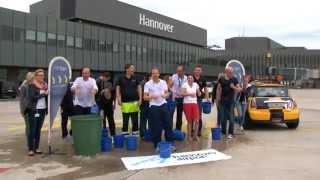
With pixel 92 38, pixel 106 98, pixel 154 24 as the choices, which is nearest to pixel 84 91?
pixel 106 98

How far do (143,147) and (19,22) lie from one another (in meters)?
47.0

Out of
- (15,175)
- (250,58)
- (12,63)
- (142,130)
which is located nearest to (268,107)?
(142,130)

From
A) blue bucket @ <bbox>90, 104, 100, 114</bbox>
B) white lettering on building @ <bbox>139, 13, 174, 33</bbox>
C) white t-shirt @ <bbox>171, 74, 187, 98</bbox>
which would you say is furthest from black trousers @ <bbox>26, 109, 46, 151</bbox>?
white lettering on building @ <bbox>139, 13, 174, 33</bbox>

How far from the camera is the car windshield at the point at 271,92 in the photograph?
1669 centimetres

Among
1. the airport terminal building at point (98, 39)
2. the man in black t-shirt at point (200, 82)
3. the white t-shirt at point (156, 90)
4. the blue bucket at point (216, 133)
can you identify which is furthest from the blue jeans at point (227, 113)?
the airport terminal building at point (98, 39)

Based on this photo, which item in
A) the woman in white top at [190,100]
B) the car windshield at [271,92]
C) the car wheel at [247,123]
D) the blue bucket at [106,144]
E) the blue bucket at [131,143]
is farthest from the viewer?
the car windshield at [271,92]

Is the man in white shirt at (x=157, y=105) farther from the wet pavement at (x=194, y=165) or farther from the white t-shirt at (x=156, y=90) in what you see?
the wet pavement at (x=194, y=165)

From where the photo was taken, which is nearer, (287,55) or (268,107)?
(268,107)

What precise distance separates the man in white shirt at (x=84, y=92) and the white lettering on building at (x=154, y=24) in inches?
2853

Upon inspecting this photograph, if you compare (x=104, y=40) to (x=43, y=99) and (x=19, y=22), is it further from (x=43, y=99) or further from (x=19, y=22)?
(x=43, y=99)

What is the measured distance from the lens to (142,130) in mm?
12812

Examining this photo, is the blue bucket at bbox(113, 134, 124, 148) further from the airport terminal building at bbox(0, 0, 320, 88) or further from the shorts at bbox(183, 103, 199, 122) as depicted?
the airport terminal building at bbox(0, 0, 320, 88)

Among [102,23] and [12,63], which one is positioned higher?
[102,23]

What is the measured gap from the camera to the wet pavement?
870 cm
